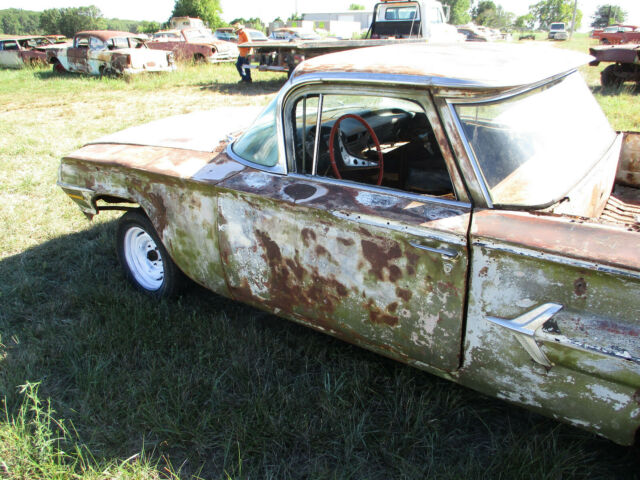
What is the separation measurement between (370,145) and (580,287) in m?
1.59

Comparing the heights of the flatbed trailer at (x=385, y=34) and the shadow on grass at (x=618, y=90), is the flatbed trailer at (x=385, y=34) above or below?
above

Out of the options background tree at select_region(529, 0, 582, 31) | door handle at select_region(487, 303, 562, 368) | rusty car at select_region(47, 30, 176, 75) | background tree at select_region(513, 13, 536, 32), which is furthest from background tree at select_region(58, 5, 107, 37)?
background tree at select_region(529, 0, 582, 31)

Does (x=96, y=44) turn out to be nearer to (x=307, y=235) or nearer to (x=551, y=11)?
(x=307, y=235)

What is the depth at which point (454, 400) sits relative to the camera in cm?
231

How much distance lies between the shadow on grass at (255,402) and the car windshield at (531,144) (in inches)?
41.3

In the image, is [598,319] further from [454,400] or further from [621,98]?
[621,98]

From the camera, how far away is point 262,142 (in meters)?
2.60

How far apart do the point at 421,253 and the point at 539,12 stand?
9488 cm

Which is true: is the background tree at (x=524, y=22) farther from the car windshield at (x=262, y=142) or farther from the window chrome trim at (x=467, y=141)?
the window chrome trim at (x=467, y=141)

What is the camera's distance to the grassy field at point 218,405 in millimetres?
2057

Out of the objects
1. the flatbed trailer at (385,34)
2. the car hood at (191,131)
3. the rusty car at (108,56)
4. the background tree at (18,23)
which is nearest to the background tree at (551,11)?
the flatbed trailer at (385,34)

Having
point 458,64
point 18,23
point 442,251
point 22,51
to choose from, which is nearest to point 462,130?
point 458,64

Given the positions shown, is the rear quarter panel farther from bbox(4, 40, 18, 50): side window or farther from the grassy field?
bbox(4, 40, 18, 50): side window

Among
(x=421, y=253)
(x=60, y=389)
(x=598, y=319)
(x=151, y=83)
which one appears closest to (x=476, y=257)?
(x=421, y=253)
